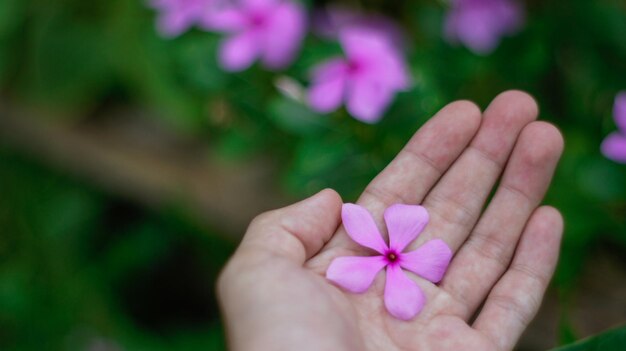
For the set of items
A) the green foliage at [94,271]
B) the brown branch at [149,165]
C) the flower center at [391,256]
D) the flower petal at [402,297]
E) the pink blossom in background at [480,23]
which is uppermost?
the pink blossom in background at [480,23]

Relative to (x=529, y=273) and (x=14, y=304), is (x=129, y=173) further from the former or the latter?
(x=529, y=273)

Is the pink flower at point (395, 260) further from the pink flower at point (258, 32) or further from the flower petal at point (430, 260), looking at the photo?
the pink flower at point (258, 32)

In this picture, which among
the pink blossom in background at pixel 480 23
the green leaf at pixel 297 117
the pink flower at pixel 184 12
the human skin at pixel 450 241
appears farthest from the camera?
the pink blossom in background at pixel 480 23

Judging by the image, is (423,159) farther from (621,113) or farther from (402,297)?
(621,113)

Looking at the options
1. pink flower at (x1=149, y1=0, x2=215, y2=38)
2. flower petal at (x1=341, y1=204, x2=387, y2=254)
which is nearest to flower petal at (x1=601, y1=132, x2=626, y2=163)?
flower petal at (x1=341, y1=204, x2=387, y2=254)

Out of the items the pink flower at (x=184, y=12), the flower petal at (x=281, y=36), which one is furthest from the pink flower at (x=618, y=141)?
the pink flower at (x=184, y=12)

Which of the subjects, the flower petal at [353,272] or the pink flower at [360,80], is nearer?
the flower petal at [353,272]

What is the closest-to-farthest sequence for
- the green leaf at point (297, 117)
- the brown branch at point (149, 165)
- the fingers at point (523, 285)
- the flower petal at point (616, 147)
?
the fingers at point (523, 285) → the flower petal at point (616, 147) → the green leaf at point (297, 117) → the brown branch at point (149, 165)
